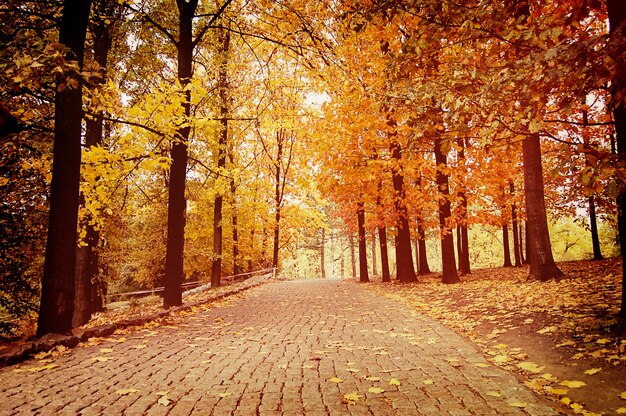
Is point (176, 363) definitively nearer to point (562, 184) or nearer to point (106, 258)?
point (106, 258)

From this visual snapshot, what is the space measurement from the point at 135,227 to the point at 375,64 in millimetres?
20319

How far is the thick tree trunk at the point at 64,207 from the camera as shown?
19.6 ft

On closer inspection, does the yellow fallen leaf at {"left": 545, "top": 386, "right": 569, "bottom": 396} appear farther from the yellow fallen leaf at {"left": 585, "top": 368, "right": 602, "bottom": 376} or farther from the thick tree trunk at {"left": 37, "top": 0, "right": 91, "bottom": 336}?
the thick tree trunk at {"left": 37, "top": 0, "right": 91, "bottom": 336}

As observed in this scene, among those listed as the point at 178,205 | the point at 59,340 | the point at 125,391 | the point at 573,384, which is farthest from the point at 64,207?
the point at 573,384

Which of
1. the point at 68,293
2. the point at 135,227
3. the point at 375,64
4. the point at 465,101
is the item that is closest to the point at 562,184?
the point at 375,64

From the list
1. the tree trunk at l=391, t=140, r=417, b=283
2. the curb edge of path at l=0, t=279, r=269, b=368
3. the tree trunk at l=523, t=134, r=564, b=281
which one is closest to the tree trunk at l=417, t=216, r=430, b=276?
the tree trunk at l=391, t=140, r=417, b=283

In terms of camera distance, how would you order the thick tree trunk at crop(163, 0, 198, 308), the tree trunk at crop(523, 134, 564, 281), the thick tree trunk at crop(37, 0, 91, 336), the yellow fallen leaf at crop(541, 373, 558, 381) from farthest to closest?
the tree trunk at crop(523, 134, 564, 281)
the thick tree trunk at crop(163, 0, 198, 308)
the thick tree trunk at crop(37, 0, 91, 336)
the yellow fallen leaf at crop(541, 373, 558, 381)

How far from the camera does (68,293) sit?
6145 millimetres

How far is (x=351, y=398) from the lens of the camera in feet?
11.9

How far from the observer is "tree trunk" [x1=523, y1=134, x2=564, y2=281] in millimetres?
9766

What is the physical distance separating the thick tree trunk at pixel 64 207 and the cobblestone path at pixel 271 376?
82 cm

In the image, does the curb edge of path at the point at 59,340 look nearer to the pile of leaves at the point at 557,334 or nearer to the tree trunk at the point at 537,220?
the pile of leaves at the point at 557,334

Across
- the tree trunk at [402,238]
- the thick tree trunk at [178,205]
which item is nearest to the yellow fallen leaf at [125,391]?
the thick tree trunk at [178,205]

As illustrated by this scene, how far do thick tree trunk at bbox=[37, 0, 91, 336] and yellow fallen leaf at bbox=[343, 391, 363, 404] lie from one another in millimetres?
4894
